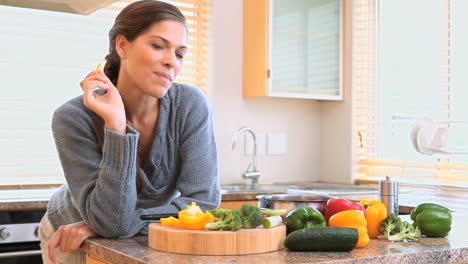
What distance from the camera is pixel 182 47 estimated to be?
1939 mm

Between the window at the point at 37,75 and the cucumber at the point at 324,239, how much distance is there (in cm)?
237

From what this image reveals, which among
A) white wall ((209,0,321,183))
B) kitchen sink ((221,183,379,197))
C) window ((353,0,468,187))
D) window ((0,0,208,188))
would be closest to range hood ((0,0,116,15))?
window ((0,0,208,188))

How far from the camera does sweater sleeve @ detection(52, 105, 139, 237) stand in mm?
1811

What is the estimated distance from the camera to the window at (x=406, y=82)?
12.8ft

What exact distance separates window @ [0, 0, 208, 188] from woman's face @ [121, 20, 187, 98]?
1893mm

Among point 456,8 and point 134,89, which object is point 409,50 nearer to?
point 456,8

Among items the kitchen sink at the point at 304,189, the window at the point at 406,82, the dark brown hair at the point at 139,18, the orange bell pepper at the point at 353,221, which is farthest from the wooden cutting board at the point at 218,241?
the window at the point at 406,82

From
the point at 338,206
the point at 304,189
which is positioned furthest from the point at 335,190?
the point at 338,206

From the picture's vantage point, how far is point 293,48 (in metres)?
4.19

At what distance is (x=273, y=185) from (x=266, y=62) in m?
0.78

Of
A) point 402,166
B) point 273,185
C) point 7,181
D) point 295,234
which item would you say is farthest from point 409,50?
point 295,234

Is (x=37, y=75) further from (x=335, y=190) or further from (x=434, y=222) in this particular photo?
(x=434, y=222)

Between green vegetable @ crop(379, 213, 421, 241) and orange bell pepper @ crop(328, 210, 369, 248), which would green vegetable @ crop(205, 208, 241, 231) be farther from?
green vegetable @ crop(379, 213, 421, 241)

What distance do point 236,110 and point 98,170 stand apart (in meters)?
2.44
